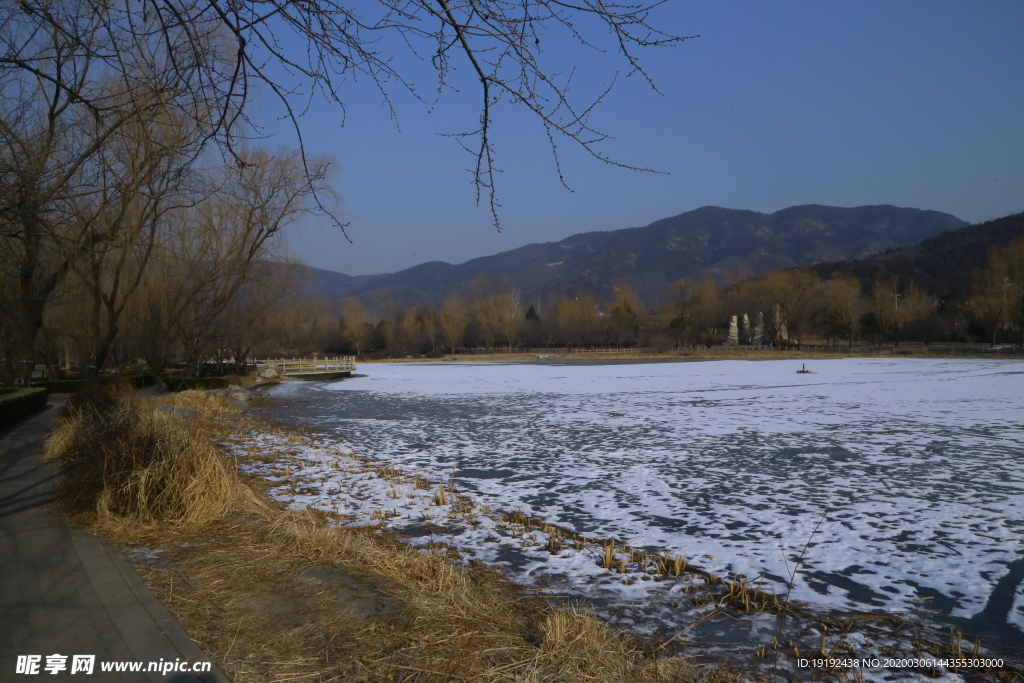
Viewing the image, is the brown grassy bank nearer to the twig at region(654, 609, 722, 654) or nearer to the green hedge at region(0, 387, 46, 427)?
the twig at region(654, 609, 722, 654)

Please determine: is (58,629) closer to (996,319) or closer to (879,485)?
(879,485)

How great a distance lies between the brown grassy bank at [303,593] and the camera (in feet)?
12.1

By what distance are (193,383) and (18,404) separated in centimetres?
1162

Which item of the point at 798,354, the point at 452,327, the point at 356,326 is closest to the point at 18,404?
the point at 798,354

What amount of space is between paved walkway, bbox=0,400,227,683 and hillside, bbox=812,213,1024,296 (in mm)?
113343

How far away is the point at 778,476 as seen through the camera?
33.6ft

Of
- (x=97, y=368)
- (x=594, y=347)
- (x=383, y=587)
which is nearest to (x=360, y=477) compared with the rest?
(x=383, y=587)

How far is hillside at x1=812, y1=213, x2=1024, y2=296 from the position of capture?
108938 millimetres

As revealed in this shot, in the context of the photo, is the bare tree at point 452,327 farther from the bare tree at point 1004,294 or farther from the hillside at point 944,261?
the hillside at point 944,261

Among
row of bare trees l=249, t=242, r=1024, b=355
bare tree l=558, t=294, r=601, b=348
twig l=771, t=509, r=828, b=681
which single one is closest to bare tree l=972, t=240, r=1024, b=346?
row of bare trees l=249, t=242, r=1024, b=355

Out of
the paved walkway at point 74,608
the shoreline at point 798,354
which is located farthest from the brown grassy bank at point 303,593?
the shoreline at point 798,354

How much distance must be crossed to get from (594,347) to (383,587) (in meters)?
89.8

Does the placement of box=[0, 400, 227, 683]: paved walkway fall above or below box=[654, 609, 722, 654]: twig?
above

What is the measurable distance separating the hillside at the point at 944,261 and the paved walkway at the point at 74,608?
113 m
